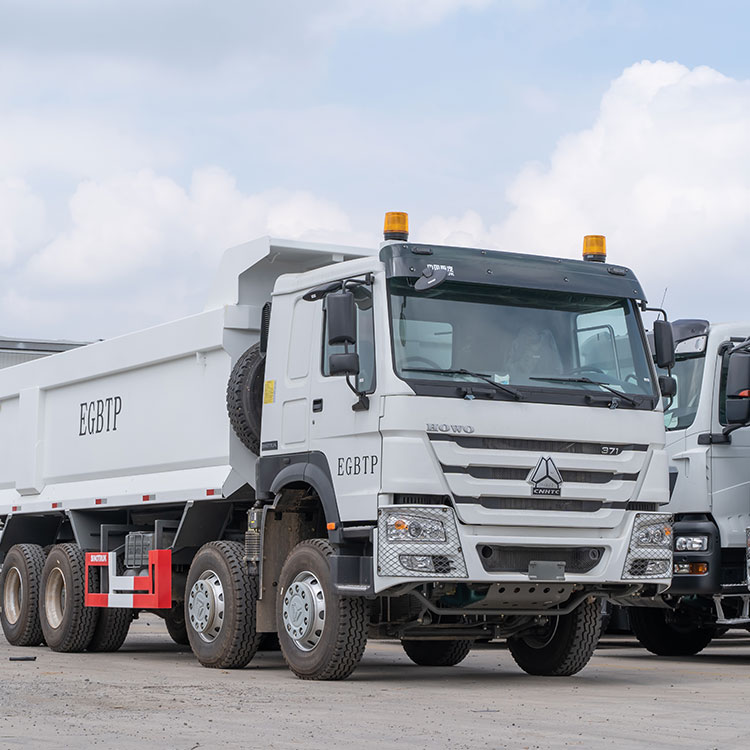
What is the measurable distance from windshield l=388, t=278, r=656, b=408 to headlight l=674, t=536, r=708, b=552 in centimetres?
258

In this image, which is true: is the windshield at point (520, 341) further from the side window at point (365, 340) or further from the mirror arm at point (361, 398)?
the mirror arm at point (361, 398)

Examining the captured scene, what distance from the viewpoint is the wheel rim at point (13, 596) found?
1573 centimetres

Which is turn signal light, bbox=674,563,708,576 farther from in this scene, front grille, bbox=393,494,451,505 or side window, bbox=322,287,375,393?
side window, bbox=322,287,375,393

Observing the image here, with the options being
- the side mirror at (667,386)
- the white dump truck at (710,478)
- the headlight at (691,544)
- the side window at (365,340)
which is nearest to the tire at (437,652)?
the white dump truck at (710,478)

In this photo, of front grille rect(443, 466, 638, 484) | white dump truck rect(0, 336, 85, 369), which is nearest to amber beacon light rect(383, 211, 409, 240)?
front grille rect(443, 466, 638, 484)

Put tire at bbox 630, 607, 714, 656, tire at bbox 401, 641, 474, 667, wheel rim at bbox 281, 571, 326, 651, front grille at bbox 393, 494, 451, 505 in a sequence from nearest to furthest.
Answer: front grille at bbox 393, 494, 451, 505 < wheel rim at bbox 281, 571, 326, 651 < tire at bbox 401, 641, 474, 667 < tire at bbox 630, 607, 714, 656

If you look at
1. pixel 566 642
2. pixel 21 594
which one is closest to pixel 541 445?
pixel 566 642

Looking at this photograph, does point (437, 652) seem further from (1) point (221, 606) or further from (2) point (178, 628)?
(2) point (178, 628)

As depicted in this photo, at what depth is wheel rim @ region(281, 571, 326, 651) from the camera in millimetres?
10945

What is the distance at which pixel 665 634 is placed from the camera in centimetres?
1487

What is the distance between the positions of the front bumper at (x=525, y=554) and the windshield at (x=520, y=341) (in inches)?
37.0

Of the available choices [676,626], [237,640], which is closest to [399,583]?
[237,640]

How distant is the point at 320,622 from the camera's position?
10922 millimetres

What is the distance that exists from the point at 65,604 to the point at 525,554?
226 inches
